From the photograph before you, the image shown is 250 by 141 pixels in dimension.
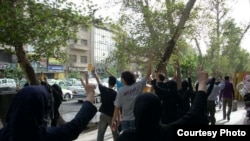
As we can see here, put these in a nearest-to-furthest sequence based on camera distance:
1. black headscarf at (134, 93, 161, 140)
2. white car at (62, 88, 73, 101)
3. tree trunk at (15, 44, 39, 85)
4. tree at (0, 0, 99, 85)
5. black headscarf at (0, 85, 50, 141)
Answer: black headscarf at (0, 85, 50, 141), black headscarf at (134, 93, 161, 140), tree at (0, 0, 99, 85), tree trunk at (15, 44, 39, 85), white car at (62, 88, 73, 101)

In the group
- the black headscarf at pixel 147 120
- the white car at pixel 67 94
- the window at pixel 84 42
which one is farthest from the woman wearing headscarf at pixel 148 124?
the window at pixel 84 42

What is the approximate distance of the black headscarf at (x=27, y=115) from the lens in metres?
2.26

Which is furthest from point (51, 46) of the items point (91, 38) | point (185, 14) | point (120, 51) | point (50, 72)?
point (91, 38)

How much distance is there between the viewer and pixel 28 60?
378 inches

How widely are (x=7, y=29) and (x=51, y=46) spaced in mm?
1647

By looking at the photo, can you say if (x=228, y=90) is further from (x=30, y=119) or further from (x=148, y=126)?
(x=30, y=119)

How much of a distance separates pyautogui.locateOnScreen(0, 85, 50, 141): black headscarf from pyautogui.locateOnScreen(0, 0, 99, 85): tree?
5740 mm

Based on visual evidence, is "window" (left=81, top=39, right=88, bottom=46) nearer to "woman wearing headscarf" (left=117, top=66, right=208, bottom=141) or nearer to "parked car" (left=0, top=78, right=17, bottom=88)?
"parked car" (left=0, top=78, right=17, bottom=88)

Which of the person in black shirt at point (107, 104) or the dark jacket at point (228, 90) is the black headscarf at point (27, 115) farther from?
the dark jacket at point (228, 90)

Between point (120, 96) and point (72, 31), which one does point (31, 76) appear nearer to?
point (72, 31)

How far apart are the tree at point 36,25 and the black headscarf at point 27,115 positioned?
5.74m

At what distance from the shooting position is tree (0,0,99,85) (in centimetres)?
832

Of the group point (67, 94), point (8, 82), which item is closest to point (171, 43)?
point (8, 82)

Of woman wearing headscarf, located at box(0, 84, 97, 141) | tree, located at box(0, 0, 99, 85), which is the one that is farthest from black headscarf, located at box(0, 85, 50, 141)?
tree, located at box(0, 0, 99, 85)
